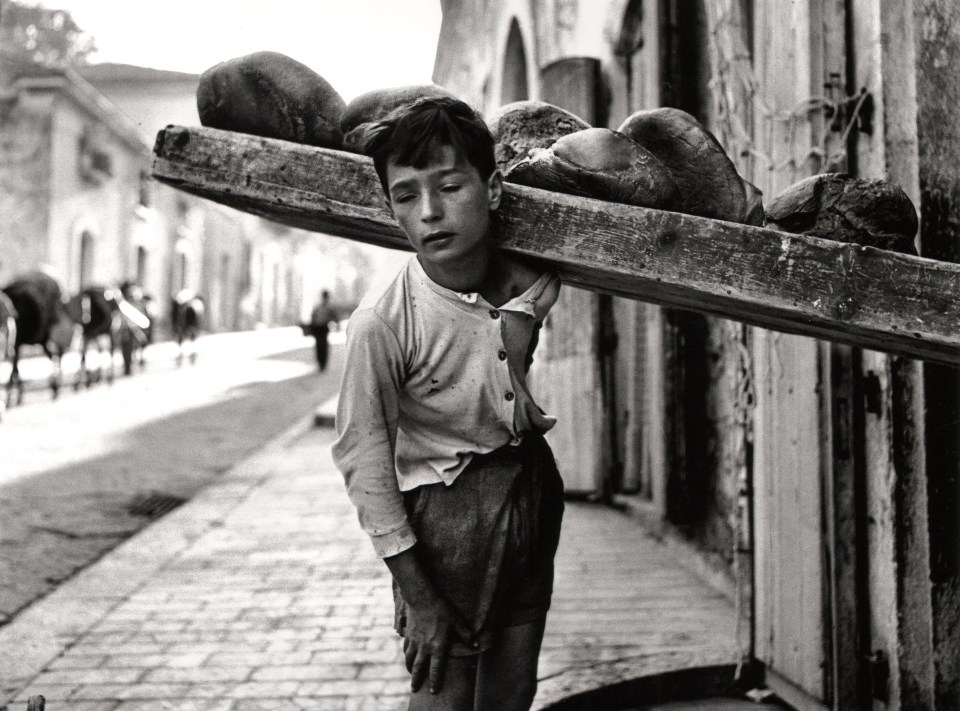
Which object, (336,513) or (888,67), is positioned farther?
(336,513)

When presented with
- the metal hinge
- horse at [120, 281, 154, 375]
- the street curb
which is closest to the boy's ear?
the metal hinge

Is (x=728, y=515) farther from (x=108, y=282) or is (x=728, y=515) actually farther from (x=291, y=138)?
(x=108, y=282)

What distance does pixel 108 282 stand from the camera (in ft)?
92.5

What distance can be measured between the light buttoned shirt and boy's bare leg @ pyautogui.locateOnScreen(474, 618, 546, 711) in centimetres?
33

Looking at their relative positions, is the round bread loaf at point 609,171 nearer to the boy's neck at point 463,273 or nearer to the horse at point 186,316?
the boy's neck at point 463,273

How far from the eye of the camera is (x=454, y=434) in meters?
1.80

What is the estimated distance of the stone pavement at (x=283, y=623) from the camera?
314 cm

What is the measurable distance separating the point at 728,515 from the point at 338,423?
10.1ft

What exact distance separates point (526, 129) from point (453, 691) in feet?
3.76

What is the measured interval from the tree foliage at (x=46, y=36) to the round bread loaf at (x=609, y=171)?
30.8 metres

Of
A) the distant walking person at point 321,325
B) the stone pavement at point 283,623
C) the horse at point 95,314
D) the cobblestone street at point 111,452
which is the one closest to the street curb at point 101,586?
the stone pavement at point 283,623

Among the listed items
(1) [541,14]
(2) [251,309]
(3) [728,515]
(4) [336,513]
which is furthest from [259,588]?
(2) [251,309]

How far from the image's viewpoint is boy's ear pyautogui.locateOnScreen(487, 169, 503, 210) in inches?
64.6

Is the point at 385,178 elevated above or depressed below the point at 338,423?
above
